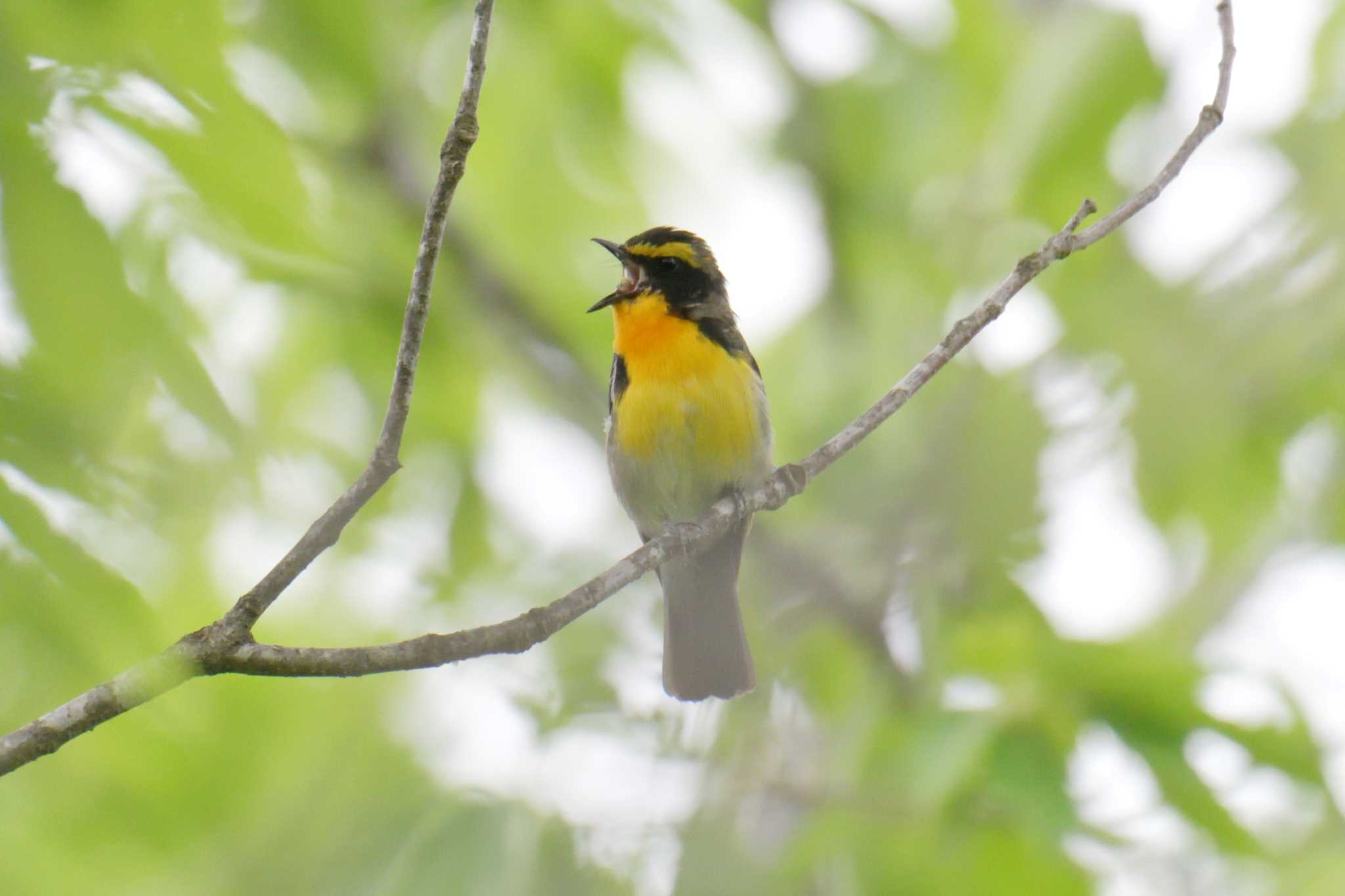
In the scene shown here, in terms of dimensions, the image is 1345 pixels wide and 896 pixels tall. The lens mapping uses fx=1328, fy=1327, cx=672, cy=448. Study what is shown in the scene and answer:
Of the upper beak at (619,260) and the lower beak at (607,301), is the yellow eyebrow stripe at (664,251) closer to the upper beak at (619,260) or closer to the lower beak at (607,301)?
the upper beak at (619,260)

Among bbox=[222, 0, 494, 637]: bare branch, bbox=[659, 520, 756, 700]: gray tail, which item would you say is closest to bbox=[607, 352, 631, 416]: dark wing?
bbox=[659, 520, 756, 700]: gray tail

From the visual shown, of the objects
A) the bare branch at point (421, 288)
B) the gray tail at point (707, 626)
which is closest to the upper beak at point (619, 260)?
the gray tail at point (707, 626)

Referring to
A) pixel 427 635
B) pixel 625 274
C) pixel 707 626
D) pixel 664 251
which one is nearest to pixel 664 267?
pixel 664 251

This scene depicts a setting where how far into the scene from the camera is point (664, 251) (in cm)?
678

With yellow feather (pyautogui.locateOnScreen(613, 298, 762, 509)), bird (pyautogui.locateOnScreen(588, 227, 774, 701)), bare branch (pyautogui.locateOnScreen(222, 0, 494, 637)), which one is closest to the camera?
bare branch (pyautogui.locateOnScreen(222, 0, 494, 637))

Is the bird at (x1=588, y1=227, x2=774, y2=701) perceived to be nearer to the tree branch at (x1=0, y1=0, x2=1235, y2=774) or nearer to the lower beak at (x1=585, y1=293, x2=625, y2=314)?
the lower beak at (x1=585, y1=293, x2=625, y2=314)

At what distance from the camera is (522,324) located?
7.59m

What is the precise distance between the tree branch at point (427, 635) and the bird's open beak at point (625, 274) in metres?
2.56

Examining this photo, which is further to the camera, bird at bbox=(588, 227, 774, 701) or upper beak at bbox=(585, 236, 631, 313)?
upper beak at bbox=(585, 236, 631, 313)

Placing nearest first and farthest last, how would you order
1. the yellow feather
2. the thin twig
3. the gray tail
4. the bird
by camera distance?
the thin twig < the gray tail < the bird < the yellow feather

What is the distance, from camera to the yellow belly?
6188 millimetres

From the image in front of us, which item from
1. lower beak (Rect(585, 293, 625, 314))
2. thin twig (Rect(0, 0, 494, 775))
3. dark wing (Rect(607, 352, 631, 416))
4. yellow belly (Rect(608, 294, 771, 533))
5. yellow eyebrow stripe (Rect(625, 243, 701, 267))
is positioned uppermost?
yellow eyebrow stripe (Rect(625, 243, 701, 267))

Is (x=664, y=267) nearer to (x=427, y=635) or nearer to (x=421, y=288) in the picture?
(x=421, y=288)

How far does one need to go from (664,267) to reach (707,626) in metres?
1.88
